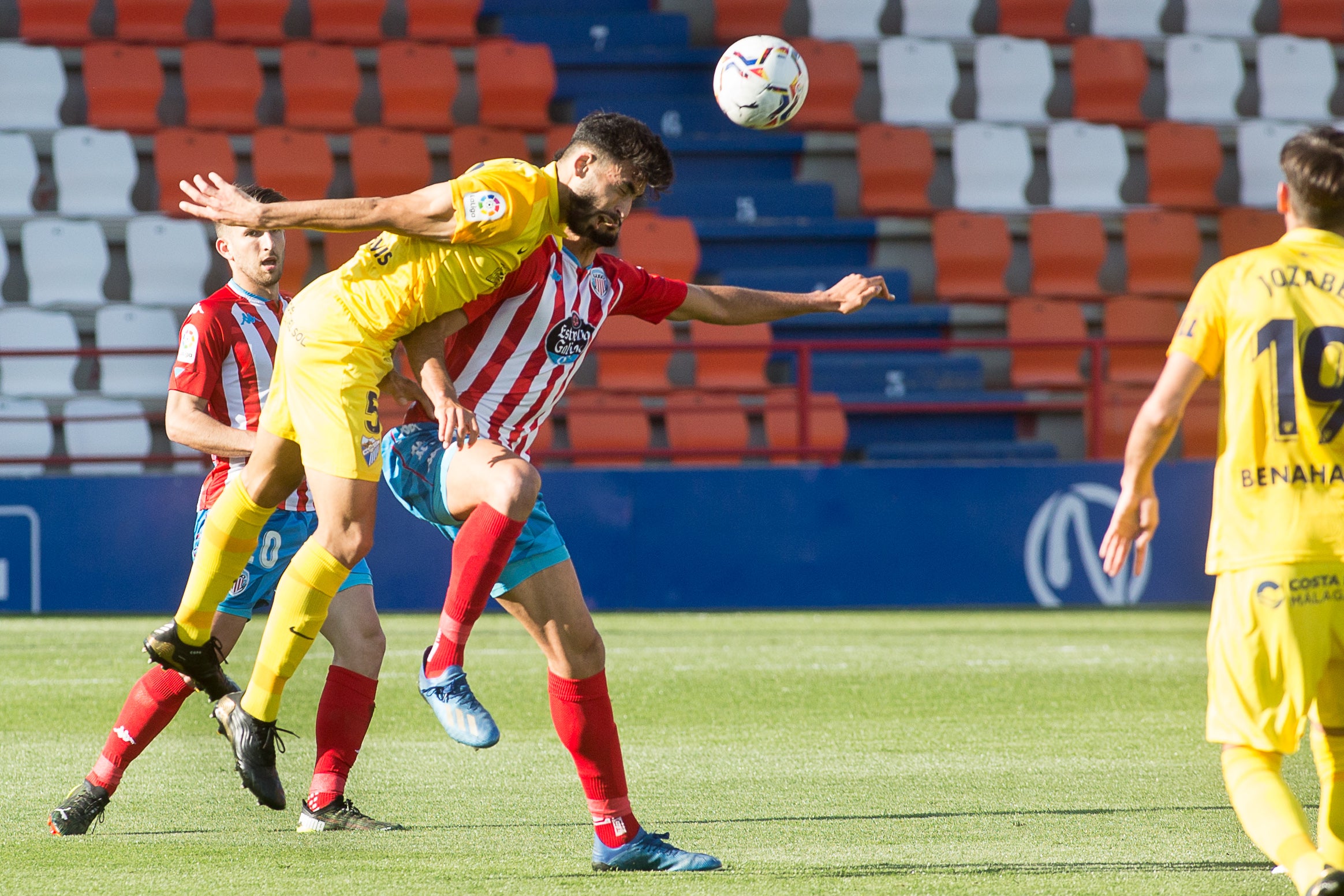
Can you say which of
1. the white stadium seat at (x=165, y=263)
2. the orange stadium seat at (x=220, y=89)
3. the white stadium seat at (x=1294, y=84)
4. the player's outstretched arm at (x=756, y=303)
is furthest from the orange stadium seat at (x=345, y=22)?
the player's outstretched arm at (x=756, y=303)

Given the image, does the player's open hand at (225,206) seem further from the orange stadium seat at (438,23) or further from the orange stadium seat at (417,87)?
the orange stadium seat at (438,23)

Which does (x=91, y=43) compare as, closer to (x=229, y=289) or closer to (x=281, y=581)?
(x=229, y=289)

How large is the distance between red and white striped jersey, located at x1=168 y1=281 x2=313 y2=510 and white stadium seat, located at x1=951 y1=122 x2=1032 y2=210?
12021 mm

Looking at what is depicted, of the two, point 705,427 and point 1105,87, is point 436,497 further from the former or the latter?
point 1105,87

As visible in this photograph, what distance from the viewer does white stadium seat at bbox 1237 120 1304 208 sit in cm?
1709

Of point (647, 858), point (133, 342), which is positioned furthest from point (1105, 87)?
point (647, 858)

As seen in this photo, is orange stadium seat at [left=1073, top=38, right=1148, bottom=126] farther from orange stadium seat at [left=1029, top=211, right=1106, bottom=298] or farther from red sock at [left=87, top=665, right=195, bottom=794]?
red sock at [left=87, top=665, right=195, bottom=794]

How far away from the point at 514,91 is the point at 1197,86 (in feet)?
24.4

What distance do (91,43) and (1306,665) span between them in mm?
14641

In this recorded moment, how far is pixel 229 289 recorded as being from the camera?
5305 millimetres

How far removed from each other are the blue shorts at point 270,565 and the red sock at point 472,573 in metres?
0.98

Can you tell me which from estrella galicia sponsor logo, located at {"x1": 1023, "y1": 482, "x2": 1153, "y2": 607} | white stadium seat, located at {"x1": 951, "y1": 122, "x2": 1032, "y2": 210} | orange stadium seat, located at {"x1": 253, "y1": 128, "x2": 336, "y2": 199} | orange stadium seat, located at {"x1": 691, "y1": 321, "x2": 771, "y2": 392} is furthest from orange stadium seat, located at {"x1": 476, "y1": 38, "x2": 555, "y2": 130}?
estrella galicia sponsor logo, located at {"x1": 1023, "y1": 482, "x2": 1153, "y2": 607}

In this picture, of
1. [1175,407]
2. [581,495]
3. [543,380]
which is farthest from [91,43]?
[1175,407]

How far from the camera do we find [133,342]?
45.3 ft
